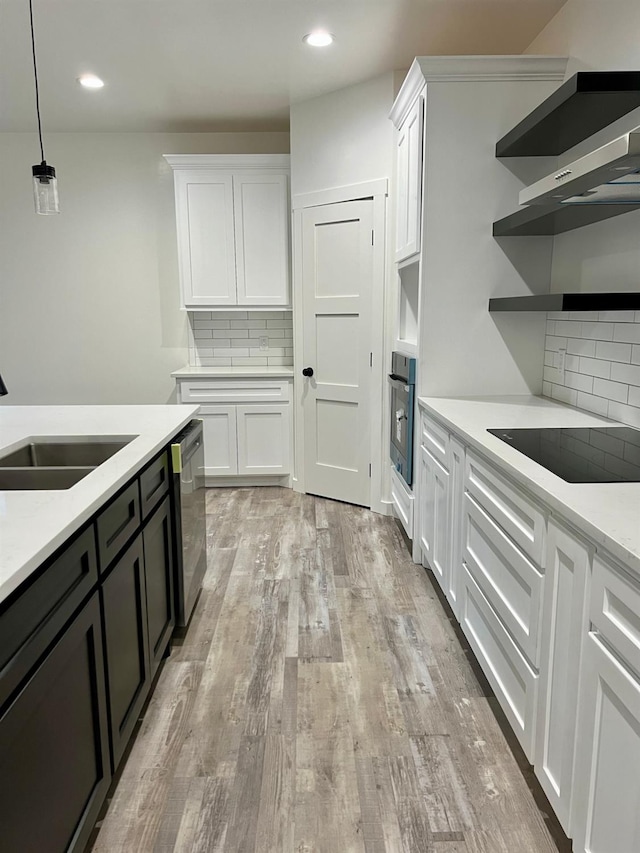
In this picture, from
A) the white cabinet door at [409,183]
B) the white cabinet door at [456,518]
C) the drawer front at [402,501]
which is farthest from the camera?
the drawer front at [402,501]

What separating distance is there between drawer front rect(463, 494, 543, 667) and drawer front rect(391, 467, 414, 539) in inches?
39.4

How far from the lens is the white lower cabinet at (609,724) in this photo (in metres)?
1.06

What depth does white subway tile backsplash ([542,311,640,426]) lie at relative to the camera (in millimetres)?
2225

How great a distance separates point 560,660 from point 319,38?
3137mm

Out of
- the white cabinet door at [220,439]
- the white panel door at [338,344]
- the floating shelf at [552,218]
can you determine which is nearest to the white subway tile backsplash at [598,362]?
the floating shelf at [552,218]

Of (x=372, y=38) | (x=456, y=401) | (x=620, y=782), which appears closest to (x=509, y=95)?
(x=372, y=38)

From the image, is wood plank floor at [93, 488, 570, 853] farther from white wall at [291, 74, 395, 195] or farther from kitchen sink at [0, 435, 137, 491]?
white wall at [291, 74, 395, 195]

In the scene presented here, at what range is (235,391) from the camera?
4.57m

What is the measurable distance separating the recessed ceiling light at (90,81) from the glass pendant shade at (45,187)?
6.25ft

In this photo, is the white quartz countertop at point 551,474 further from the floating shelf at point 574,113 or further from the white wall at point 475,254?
the floating shelf at point 574,113

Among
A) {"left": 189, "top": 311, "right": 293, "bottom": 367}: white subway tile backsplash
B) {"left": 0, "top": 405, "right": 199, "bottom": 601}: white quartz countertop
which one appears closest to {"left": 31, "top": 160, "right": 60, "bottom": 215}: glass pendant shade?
{"left": 0, "top": 405, "right": 199, "bottom": 601}: white quartz countertop

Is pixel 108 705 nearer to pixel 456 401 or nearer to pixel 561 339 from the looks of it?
pixel 456 401

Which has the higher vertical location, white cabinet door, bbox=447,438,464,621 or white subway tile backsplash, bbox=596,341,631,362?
white subway tile backsplash, bbox=596,341,631,362

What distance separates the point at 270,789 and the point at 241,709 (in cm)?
38
